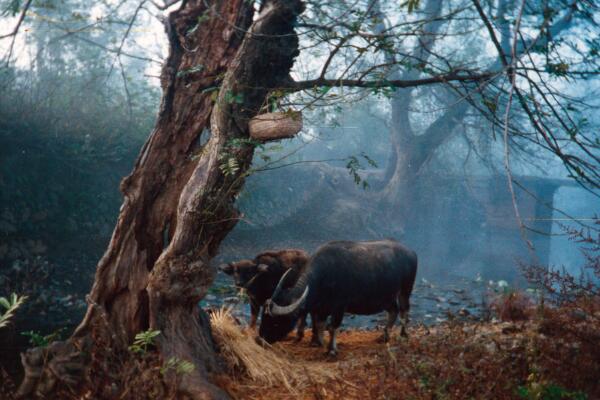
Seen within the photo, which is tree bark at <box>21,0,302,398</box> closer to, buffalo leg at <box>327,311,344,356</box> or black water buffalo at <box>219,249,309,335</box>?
black water buffalo at <box>219,249,309,335</box>

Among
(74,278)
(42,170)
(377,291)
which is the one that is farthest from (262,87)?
(42,170)

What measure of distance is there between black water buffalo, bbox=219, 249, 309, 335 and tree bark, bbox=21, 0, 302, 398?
5.68 ft

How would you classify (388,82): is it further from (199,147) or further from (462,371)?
(462,371)

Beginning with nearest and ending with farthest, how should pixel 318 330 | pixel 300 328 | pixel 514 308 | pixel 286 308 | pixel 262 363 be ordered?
pixel 262 363 < pixel 286 308 < pixel 318 330 < pixel 300 328 < pixel 514 308

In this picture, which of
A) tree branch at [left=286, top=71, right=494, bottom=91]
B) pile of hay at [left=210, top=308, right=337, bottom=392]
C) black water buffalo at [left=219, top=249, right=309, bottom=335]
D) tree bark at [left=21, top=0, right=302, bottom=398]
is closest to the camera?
tree branch at [left=286, top=71, right=494, bottom=91]

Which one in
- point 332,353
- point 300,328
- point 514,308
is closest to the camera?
point 332,353

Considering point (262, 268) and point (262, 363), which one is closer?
point (262, 363)

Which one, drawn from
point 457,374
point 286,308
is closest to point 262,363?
point 286,308

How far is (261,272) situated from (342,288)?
4.08 feet

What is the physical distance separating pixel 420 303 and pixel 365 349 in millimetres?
6972

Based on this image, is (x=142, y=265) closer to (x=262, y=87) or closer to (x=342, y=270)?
(x=262, y=87)

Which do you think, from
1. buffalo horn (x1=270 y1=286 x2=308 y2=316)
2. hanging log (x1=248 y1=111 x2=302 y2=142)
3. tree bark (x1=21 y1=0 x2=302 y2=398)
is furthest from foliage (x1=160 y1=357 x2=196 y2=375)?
hanging log (x1=248 y1=111 x2=302 y2=142)

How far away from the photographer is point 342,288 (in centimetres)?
729

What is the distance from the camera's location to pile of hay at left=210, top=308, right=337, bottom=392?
5.38 meters
